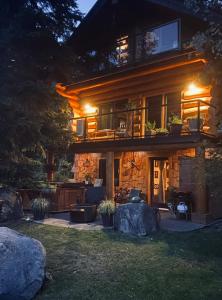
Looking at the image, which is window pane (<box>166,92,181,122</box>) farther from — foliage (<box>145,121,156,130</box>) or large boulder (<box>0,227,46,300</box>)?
large boulder (<box>0,227,46,300</box>)

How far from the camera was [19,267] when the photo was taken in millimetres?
4531

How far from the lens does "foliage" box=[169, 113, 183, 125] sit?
11.7m

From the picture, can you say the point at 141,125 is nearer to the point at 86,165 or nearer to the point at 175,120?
the point at 175,120

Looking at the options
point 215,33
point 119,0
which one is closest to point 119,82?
point 119,0

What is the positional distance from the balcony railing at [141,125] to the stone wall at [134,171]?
106cm

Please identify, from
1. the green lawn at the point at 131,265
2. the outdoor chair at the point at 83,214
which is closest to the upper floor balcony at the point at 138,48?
the outdoor chair at the point at 83,214

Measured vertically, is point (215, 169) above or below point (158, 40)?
below

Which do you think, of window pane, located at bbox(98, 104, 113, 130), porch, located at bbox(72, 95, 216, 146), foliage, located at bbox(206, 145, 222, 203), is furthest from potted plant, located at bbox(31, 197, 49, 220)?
window pane, located at bbox(98, 104, 113, 130)

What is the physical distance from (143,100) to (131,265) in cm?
940

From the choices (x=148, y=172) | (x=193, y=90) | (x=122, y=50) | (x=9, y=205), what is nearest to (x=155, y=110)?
(x=193, y=90)

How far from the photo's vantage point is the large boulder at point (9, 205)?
1045cm

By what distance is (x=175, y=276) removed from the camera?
5375 millimetres

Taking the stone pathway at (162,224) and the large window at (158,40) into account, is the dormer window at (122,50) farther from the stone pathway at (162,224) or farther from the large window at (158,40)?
the stone pathway at (162,224)

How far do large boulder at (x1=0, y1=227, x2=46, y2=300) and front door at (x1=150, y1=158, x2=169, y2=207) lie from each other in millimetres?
9527
